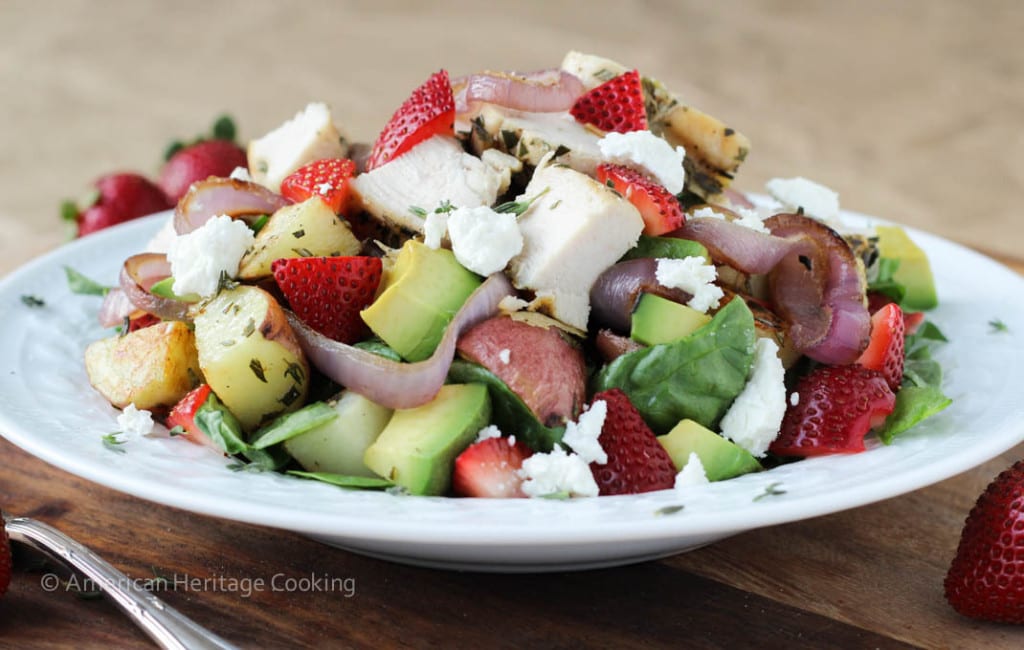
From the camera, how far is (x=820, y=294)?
10.4 feet

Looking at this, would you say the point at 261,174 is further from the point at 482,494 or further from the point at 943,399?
the point at 943,399

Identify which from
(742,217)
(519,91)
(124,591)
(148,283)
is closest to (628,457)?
(742,217)

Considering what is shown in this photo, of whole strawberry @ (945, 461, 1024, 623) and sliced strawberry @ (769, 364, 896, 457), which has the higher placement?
sliced strawberry @ (769, 364, 896, 457)

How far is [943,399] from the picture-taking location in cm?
286

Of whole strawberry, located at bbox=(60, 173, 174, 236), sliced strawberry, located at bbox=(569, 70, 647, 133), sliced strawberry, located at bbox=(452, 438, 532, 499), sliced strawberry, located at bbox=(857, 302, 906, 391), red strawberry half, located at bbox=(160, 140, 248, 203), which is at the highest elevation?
sliced strawberry, located at bbox=(569, 70, 647, 133)

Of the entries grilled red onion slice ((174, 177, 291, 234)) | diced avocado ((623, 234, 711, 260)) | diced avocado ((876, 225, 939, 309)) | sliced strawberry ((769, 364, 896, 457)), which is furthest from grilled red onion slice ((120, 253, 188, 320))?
diced avocado ((876, 225, 939, 309))

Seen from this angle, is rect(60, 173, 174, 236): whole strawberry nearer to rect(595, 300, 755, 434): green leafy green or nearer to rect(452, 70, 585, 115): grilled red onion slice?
rect(452, 70, 585, 115): grilled red onion slice

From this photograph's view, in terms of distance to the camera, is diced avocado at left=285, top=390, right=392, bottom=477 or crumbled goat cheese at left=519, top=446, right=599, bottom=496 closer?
crumbled goat cheese at left=519, top=446, right=599, bottom=496

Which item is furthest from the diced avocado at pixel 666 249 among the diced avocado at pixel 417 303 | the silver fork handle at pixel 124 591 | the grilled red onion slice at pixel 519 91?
the silver fork handle at pixel 124 591

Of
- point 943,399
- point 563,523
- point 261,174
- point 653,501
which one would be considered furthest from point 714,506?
point 261,174

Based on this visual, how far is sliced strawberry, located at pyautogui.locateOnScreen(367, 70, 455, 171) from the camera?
324 cm

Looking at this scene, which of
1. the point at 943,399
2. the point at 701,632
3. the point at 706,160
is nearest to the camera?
the point at 701,632

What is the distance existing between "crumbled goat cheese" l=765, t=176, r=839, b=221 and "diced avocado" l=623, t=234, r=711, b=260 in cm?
67

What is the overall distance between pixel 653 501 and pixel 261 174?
6.02 ft
